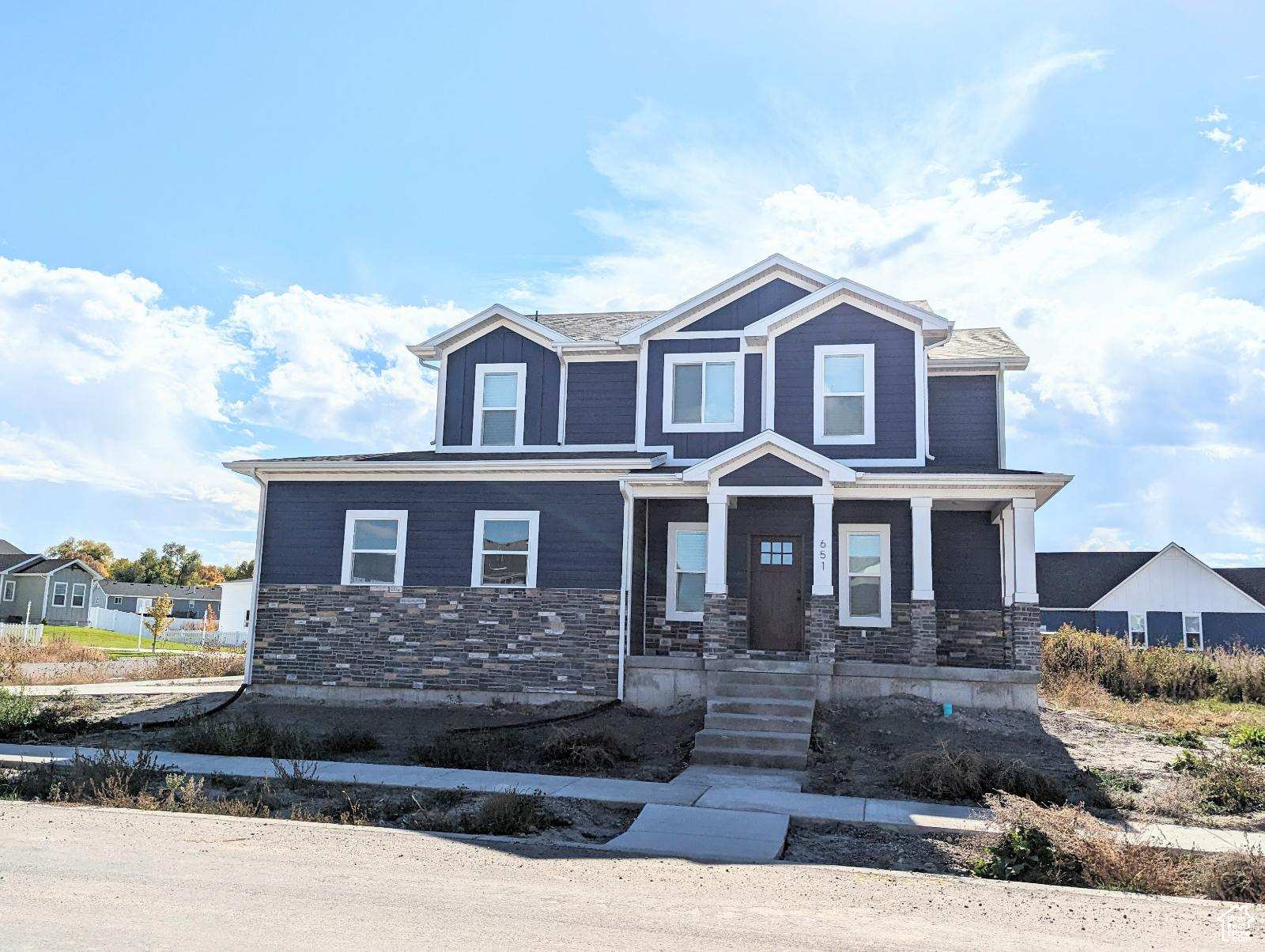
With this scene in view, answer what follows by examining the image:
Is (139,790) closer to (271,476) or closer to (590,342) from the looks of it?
(271,476)

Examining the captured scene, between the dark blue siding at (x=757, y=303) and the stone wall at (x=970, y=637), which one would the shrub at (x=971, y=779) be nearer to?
the stone wall at (x=970, y=637)

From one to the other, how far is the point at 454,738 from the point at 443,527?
501 cm

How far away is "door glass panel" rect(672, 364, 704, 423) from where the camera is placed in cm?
1778

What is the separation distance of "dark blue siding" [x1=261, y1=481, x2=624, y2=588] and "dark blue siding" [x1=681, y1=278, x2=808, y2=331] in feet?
13.4

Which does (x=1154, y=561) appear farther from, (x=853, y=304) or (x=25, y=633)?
(x=25, y=633)

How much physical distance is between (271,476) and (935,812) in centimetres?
1279

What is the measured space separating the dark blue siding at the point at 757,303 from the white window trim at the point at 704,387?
586mm

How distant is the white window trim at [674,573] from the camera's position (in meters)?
17.2

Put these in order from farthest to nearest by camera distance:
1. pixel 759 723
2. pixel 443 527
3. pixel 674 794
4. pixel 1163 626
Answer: pixel 1163 626 < pixel 443 527 < pixel 759 723 < pixel 674 794

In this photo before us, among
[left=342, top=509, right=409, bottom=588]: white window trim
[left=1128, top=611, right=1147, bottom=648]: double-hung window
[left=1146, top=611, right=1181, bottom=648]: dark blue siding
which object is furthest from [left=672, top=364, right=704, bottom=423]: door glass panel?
[left=1146, top=611, right=1181, bottom=648]: dark blue siding

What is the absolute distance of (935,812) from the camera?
926 cm

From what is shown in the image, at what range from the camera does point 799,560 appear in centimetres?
1695

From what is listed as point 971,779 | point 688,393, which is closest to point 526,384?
point 688,393

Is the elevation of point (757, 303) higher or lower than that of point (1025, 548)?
higher
